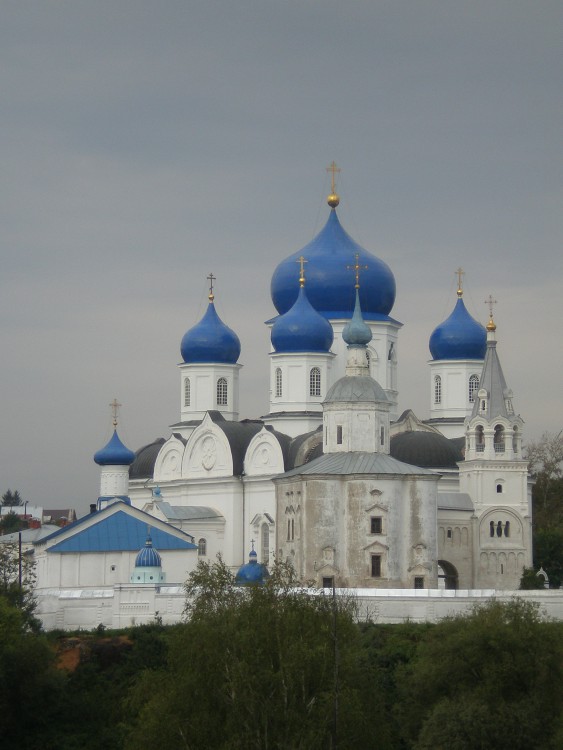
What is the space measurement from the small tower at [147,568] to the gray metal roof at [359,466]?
141 inches

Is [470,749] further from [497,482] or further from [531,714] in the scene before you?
[497,482]

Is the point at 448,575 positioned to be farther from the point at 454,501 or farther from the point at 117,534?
the point at 117,534

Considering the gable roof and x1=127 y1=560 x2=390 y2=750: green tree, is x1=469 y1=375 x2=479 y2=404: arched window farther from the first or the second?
x1=127 y1=560 x2=390 y2=750: green tree

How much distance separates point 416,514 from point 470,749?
13.7m

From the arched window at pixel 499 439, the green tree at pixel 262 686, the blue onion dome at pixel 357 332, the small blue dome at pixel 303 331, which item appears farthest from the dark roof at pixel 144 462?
the green tree at pixel 262 686

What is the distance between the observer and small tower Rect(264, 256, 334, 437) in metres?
46.0

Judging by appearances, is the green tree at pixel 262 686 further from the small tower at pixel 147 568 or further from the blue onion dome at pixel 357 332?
the blue onion dome at pixel 357 332

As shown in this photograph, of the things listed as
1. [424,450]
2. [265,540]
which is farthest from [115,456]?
[424,450]

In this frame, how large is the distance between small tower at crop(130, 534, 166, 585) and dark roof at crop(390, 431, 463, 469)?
7.82 metres

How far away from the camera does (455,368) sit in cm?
4909

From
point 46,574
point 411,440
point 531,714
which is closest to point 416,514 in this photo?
point 411,440

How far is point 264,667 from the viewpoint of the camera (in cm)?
2725

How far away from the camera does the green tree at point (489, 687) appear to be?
27.6m

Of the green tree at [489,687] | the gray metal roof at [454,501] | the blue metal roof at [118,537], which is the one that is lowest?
the green tree at [489,687]
